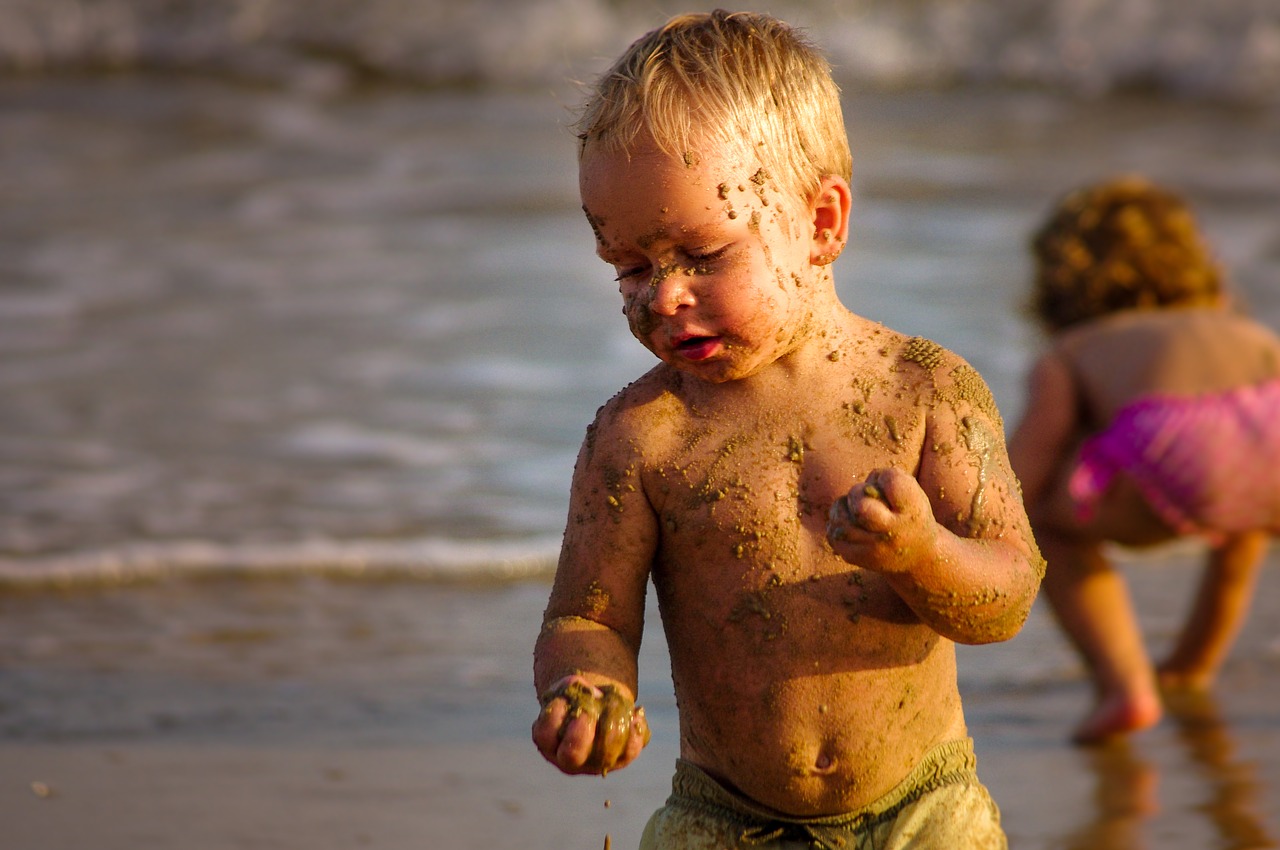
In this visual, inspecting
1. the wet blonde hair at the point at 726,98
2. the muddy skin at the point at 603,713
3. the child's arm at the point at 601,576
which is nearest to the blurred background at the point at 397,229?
the wet blonde hair at the point at 726,98

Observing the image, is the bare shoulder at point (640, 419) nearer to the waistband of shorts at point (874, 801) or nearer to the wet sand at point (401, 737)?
the waistband of shorts at point (874, 801)

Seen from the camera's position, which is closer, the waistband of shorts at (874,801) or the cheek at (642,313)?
the cheek at (642,313)

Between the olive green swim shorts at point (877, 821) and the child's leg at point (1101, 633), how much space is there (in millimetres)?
1609

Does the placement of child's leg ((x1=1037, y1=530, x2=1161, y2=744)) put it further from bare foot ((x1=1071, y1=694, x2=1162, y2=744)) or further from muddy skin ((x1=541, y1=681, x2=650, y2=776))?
muddy skin ((x1=541, y1=681, x2=650, y2=776))

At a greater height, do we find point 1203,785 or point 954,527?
point 954,527

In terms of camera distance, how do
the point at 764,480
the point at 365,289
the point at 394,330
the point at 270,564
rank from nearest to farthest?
the point at 764,480
the point at 270,564
the point at 394,330
the point at 365,289

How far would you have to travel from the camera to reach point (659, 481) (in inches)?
80.0

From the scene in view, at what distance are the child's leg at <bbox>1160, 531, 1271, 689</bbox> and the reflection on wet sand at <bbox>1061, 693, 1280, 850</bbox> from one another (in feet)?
0.44

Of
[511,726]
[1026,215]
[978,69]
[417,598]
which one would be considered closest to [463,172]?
[1026,215]

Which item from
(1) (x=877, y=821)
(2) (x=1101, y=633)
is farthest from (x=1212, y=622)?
(1) (x=877, y=821)

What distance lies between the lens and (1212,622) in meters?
4.03

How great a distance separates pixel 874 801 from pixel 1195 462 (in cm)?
237

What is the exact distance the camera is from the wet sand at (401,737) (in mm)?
3088

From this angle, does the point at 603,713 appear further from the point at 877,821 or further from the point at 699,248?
the point at 699,248
